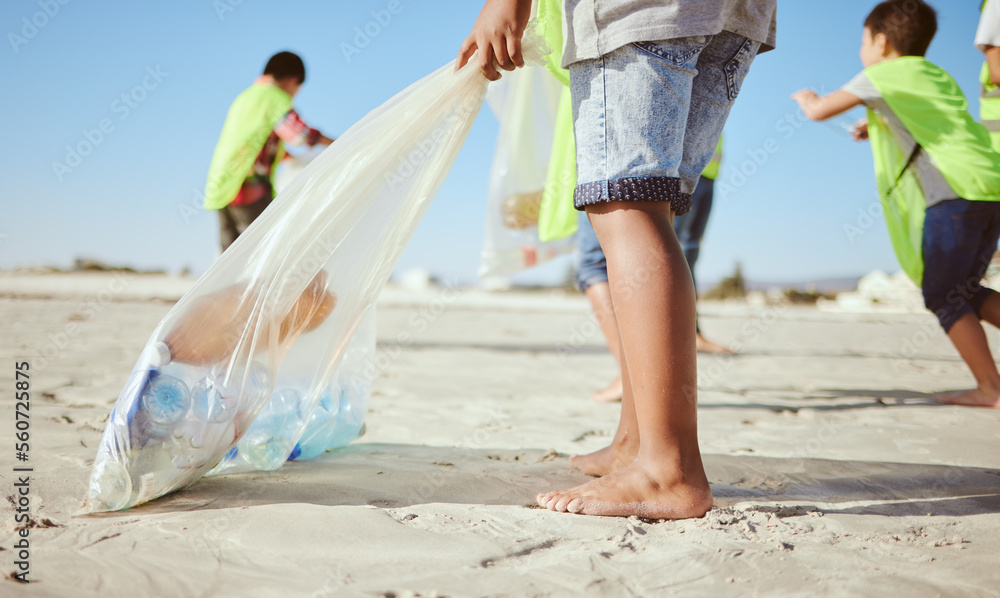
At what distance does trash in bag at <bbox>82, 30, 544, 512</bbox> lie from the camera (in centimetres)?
116

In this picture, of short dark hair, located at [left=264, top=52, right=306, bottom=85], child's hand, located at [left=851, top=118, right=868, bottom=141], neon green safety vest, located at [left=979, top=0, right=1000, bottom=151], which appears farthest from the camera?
short dark hair, located at [left=264, top=52, right=306, bottom=85]

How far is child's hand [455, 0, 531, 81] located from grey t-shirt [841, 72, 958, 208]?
6.28 feet

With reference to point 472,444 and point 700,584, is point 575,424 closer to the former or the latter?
point 472,444

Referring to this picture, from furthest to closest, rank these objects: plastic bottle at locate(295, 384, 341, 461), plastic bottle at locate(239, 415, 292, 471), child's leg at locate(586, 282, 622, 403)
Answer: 1. child's leg at locate(586, 282, 622, 403)
2. plastic bottle at locate(295, 384, 341, 461)
3. plastic bottle at locate(239, 415, 292, 471)

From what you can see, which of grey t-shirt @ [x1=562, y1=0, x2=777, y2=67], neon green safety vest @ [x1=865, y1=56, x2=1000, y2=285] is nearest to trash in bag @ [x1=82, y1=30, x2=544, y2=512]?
grey t-shirt @ [x1=562, y1=0, x2=777, y2=67]

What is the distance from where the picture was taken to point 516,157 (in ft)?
6.87

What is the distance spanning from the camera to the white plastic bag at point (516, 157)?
81.5 inches

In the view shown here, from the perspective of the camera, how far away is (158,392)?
116 centimetres

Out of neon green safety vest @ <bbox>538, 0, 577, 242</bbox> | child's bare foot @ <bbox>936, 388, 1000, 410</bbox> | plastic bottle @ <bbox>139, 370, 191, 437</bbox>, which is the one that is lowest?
child's bare foot @ <bbox>936, 388, 1000, 410</bbox>

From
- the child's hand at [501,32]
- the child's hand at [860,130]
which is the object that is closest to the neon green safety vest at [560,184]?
the child's hand at [501,32]

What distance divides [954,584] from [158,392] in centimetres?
133

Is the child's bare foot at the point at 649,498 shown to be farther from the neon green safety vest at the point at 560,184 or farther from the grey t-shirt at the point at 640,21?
the neon green safety vest at the point at 560,184

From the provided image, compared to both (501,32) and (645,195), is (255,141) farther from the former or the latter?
(645,195)

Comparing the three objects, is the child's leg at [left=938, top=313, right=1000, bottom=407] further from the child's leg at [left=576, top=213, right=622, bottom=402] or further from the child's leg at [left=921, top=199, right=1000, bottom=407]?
the child's leg at [left=576, top=213, right=622, bottom=402]
